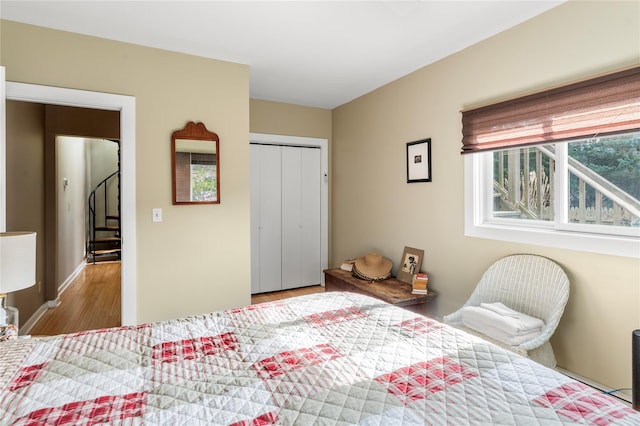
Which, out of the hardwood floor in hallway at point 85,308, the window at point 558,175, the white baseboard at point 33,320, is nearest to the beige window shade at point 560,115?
the window at point 558,175

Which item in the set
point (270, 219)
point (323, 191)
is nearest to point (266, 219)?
point (270, 219)

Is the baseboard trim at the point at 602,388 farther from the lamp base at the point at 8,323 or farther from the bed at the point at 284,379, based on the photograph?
the lamp base at the point at 8,323

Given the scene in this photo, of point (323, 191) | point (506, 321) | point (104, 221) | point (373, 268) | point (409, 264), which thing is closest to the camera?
point (506, 321)

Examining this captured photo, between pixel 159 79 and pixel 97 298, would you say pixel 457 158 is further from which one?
pixel 97 298

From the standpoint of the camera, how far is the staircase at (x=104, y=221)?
7.38 m

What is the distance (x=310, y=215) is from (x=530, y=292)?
9.66ft

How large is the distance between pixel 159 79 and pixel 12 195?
1644 mm

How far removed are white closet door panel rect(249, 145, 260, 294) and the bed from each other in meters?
2.92

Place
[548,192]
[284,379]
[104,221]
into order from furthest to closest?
[104,221]
[548,192]
[284,379]

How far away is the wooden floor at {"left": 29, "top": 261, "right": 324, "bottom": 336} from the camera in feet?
11.6

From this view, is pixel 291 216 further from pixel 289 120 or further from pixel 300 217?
pixel 289 120

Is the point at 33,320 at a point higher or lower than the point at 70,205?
lower

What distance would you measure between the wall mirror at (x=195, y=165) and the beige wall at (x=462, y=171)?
1.82 meters

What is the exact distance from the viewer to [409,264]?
3521 millimetres
